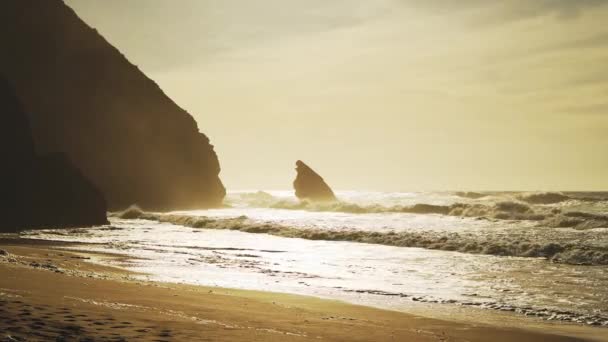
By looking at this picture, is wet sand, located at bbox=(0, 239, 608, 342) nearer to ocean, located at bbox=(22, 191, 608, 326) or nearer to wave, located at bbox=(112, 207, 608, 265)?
ocean, located at bbox=(22, 191, 608, 326)

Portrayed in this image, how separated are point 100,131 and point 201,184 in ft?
65.8

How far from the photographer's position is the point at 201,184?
97.8 m

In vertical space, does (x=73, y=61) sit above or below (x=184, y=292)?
above

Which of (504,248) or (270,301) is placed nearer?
(270,301)

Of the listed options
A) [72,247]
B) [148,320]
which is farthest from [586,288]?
[72,247]

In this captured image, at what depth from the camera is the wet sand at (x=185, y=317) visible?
7660 millimetres

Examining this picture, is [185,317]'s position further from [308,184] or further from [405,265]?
[308,184]

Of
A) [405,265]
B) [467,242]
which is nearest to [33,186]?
[405,265]

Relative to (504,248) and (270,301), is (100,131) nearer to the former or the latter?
(504,248)

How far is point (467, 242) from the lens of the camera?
2728 cm

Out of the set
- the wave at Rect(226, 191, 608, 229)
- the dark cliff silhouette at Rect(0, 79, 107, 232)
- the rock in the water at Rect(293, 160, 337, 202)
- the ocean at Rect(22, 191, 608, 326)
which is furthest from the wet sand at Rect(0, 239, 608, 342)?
the rock in the water at Rect(293, 160, 337, 202)

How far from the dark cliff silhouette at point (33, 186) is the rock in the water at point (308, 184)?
55718 mm

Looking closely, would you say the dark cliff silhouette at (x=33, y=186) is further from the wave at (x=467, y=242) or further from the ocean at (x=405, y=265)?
the wave at (x=467, y=242)

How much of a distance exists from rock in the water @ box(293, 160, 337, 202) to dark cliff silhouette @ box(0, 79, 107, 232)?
55718 mm
